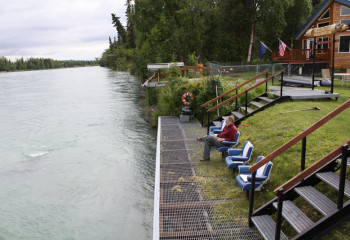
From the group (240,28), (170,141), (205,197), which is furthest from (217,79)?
(240,28)

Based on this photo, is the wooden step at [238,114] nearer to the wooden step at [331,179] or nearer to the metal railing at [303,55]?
the wooden step at [331,179]

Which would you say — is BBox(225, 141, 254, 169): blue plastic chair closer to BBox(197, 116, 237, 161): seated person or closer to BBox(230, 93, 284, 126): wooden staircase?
BBox(197, 116, 237, 161): seated person

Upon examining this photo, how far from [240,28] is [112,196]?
29.0m

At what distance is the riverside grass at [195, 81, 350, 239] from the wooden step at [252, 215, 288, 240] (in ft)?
1.51

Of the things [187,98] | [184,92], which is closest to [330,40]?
[184,92]

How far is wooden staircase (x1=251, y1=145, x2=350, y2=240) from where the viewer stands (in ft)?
13.2

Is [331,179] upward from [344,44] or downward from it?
downward

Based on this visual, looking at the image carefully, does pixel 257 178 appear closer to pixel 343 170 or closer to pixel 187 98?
pixel 343 170

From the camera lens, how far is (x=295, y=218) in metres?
4.46

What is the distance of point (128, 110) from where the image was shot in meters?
26.9

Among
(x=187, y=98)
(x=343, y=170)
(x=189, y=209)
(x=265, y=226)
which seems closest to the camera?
(x=343, y=170)

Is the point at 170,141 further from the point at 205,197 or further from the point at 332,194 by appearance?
the point at 332,194

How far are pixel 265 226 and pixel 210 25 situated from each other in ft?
111

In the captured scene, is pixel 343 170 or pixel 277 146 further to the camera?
pixel 277 146
